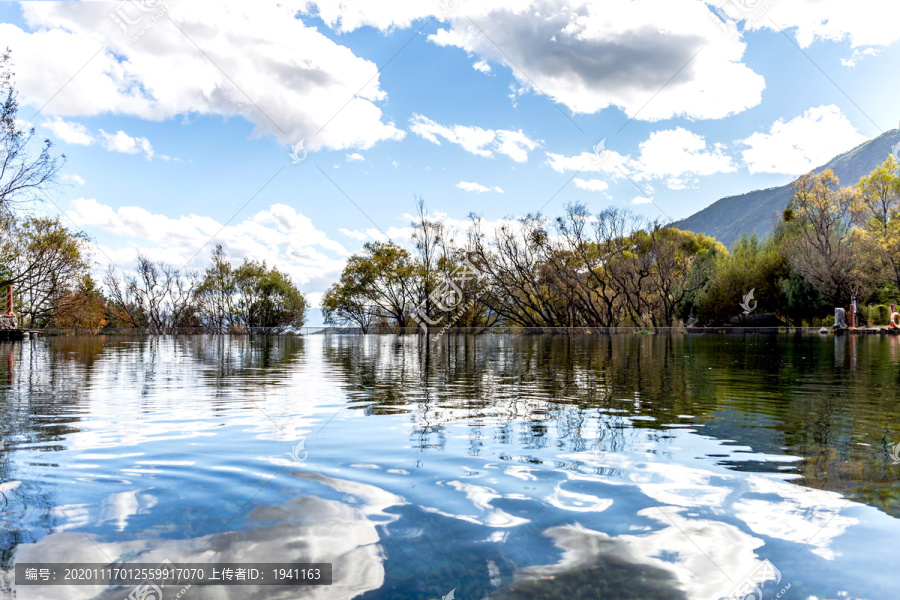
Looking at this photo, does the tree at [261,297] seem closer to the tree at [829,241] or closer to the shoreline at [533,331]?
the shoreline at [533,331]

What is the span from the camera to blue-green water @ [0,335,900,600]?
7.54ft

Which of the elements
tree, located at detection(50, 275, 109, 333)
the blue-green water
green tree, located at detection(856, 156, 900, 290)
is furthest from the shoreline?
the blue-green water

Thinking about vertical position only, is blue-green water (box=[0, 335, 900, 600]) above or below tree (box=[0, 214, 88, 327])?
below

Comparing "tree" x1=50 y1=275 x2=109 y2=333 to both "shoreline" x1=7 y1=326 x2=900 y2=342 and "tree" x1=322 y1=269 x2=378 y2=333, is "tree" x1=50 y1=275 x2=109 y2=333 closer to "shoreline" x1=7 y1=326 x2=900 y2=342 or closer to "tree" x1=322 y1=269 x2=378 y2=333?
"shoreline" x1=7 y1=326 x2=900 y2=342

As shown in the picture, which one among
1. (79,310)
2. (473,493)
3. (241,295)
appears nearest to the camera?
(473,493)

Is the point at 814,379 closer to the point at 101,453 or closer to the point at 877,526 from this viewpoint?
the point at 877,526

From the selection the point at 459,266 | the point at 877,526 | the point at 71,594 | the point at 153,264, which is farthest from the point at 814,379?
the point at 153,264

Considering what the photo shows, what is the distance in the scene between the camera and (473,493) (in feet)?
10.7

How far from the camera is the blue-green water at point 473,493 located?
2.30 m

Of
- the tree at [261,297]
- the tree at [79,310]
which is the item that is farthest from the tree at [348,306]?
the tree at [79,310]

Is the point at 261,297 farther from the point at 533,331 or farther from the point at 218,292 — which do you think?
the point at 533,331

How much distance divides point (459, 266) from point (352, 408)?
3773cm

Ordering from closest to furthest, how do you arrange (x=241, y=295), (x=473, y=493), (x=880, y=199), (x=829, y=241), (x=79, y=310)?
(x=473, y=493) < (x=79, y=310) < (x=829, y=241) < (x=880, y=199) < (x=241, y=295)

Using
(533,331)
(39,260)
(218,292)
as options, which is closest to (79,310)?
(39,260)
